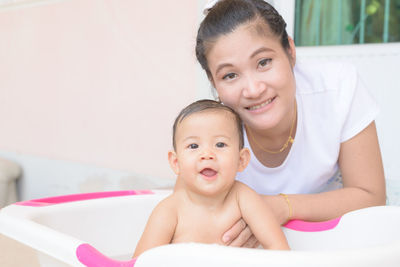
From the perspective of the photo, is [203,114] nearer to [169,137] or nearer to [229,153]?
[229,153]

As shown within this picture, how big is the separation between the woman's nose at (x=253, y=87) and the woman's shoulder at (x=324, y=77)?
0.24m

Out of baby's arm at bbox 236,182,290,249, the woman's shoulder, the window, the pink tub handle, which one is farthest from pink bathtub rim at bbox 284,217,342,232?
the window

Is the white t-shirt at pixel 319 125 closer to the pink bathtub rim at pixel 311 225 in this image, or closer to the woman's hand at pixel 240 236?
the pink bathtub rim at pixel 311 225

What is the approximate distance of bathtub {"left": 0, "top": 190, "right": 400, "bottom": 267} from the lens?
22.8 inches

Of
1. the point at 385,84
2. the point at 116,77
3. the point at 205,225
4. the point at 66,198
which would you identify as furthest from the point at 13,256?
the point at 385,84

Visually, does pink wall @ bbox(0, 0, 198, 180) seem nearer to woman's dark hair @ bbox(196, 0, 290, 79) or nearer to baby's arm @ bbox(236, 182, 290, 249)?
woman's dark hair @ bbox(196, 0, 290, 79)

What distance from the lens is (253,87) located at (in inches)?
38.8

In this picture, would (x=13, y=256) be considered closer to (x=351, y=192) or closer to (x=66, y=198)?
(x=66, y=198)

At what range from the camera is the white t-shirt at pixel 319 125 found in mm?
1142

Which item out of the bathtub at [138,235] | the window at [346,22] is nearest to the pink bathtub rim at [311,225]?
the bathtub at [138,235]

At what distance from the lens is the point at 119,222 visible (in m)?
1.18

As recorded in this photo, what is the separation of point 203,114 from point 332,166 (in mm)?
419

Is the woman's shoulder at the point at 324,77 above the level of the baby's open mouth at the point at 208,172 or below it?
above

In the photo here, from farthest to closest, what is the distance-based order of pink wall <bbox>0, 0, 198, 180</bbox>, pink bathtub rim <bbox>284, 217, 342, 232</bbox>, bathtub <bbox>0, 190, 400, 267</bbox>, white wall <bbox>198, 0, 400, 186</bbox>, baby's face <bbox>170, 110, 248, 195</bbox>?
1. pink wall <bbox>0, 0, 198, 180</bbox>
2. white wall <bbox>198, 0, 400, 186</bbox>
3. pink bathtub rim <bbox>284, 217, 342, 232</bbox>
4. baby's face <bbox>170, 110, 248, 195</bbox>
5. bathtub <bbox>0, 190, 400, 267</bbox>
